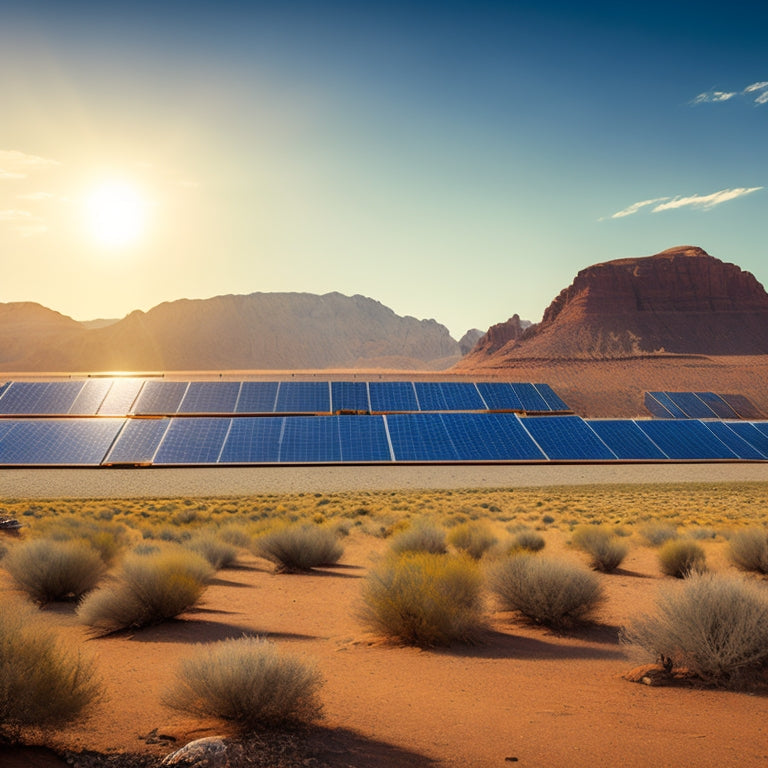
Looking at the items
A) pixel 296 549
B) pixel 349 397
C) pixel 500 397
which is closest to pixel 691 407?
pixel 500 397

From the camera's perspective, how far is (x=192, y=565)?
12.6 metres

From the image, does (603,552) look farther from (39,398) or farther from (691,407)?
(691,407)

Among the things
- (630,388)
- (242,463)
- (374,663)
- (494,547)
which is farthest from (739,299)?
(374,663)

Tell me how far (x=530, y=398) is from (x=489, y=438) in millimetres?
13772

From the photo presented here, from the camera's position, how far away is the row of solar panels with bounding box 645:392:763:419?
227 feet

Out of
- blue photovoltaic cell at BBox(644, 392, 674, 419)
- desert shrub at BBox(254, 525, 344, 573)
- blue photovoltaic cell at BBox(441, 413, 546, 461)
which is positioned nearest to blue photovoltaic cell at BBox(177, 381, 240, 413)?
blue photovoltaic cell at BBox(441, 413, 546, 461)

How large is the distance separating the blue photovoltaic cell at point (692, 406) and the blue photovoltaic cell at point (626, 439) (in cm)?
2279

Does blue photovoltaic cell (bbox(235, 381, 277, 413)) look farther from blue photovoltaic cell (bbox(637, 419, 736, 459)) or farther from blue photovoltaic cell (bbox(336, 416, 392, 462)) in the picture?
blue photovoltaic cell (bbox(637, 419, 736, 459))

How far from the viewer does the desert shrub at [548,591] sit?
11.0 metres

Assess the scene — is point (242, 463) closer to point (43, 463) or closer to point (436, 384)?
point (43, 463)

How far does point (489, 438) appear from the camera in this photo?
45.2 metres

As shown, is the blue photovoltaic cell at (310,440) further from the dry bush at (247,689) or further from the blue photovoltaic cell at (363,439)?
the dry bush at (247,689)

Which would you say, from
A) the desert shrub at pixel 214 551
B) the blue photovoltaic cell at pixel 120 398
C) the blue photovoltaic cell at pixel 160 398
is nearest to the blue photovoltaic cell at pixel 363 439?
the blue photovoltaic cell at pixel 160 398

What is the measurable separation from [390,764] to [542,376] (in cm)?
9238
